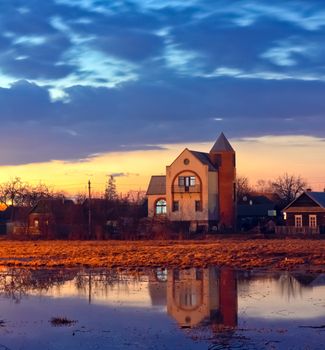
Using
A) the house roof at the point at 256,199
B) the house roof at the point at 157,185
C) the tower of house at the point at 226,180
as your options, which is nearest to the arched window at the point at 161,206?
the house roof at the point at 157,185

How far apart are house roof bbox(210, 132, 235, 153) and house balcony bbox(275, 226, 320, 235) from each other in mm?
12951

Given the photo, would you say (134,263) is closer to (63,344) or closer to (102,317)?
(102,317)

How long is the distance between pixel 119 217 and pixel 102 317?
61651 mm

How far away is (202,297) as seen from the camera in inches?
882

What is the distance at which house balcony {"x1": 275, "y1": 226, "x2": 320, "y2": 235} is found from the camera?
73869mm

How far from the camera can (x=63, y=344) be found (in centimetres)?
1492

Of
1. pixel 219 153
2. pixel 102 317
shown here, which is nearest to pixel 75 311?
pixel 102 317

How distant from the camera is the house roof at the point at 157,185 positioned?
3511 inches

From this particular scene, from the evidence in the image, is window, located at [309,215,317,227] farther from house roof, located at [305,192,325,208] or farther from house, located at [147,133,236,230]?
house, located at [147,133,236,230]

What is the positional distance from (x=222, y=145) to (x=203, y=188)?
621 centimetres

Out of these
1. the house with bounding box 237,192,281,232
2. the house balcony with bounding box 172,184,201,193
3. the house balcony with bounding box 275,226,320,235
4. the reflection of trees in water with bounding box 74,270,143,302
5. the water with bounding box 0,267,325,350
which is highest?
the house balcony with bounding box 172,184,201,193

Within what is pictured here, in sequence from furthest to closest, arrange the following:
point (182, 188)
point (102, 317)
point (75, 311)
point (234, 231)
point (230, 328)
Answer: point (182, 188)
point (234, 231)
point (75, 311)
point (102, 317)
point (230, 328)

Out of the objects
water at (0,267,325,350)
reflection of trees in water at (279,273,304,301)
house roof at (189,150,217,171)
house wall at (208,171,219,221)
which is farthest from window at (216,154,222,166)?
reflection of trees in water at (279,273,304,301)

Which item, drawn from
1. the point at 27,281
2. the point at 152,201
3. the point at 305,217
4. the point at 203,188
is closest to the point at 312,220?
the point at 305,217
